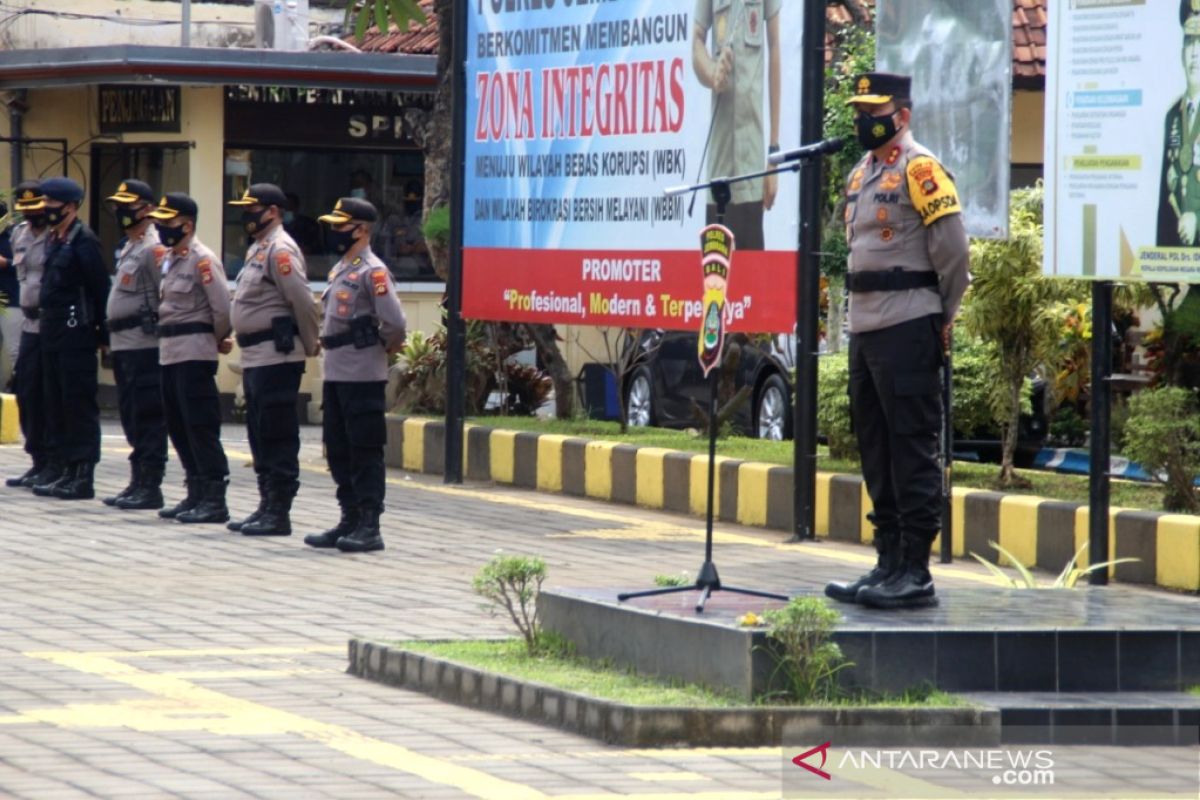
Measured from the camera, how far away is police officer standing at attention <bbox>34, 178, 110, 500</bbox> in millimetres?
14836

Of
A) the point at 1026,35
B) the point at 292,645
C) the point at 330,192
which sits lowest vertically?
the point at 292,645

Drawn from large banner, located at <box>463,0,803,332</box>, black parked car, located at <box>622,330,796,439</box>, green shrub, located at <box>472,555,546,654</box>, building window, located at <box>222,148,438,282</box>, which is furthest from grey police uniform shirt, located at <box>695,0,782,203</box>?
building window, located at <box>222,148,438,282</box>

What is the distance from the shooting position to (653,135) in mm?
14766

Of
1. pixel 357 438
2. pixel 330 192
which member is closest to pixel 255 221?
pixel 357 438

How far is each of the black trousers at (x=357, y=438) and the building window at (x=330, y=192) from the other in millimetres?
12260

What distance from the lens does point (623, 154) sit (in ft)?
49.5

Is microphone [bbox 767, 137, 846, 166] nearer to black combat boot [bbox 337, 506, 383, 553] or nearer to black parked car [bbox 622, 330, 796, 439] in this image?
black combat boot [bbox 337, 506, 383, 553]

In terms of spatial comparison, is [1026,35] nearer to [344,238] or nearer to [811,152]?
[344,238]

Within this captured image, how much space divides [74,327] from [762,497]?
4717 mm

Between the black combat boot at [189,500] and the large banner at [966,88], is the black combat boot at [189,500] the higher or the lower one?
the lower one

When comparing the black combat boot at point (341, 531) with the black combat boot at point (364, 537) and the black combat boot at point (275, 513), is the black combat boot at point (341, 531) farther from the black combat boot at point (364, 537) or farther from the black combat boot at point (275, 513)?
the black combat boot at point (275, 513)

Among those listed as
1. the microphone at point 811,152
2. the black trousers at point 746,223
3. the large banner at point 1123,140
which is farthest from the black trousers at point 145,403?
the microphone at point 811,152

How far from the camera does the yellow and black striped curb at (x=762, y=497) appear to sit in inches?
451

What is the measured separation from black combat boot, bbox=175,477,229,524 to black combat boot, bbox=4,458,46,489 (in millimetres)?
2227
